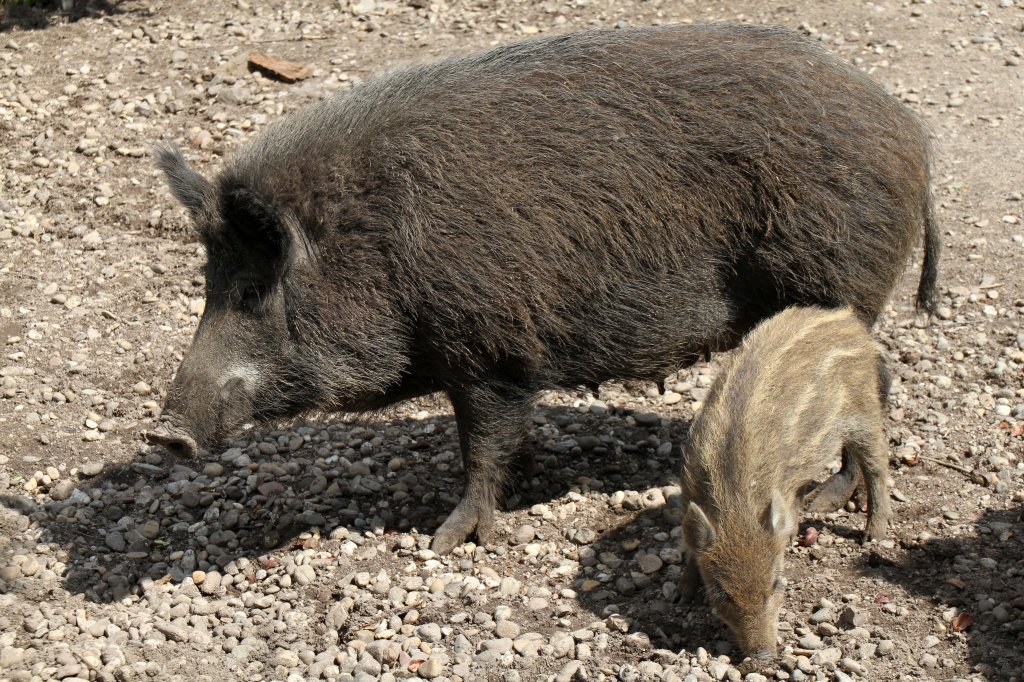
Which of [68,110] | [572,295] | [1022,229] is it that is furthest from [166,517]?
[1022,229]

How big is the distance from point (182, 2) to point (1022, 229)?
6.84 metres

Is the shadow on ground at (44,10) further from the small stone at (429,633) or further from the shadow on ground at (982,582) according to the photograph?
the shadow on ground at (982,582)

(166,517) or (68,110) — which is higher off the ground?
(68,110)

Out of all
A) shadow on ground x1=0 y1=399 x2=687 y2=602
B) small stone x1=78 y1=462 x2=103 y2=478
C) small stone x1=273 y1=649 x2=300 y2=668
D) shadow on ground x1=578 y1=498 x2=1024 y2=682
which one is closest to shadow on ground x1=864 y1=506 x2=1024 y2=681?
shadow on ground x1=578 y1=498 x2=1024 y2=682

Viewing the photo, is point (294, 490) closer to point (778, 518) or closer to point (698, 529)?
point (698, 529)

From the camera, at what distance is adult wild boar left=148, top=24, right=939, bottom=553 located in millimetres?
4645

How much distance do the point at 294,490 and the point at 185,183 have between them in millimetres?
1568

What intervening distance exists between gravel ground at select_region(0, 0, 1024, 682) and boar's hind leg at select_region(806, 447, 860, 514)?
68 mm

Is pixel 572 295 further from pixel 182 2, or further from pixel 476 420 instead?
pixel 182 2

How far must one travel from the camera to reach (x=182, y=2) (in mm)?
9812

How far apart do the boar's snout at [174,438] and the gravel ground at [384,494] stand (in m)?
0.57

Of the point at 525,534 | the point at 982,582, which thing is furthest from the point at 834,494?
the point at 525,534

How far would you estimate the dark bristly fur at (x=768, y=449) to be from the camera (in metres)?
3.98

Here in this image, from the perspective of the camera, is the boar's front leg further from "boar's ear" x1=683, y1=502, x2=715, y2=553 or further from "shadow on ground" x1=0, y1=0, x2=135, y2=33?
"shadow on ground" x1=0, y1=0, x2=135, y2=33
